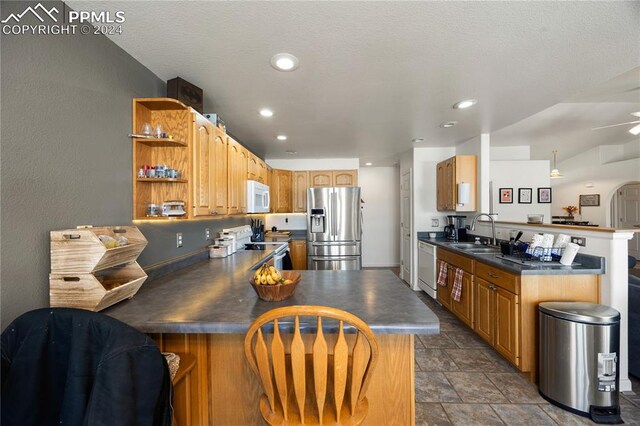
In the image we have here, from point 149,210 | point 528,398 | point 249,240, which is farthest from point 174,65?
point 528,398

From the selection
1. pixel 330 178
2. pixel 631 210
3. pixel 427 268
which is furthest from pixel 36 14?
pixel 631 210

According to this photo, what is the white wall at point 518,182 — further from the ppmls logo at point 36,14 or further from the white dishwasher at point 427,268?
the ppmls logo at point 36,14

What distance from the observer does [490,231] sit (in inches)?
135

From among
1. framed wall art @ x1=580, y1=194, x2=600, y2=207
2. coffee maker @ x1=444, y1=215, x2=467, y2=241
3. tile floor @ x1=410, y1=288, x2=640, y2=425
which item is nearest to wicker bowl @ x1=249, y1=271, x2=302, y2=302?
tile floor @ x1=410, y1=288, x2=640, y2=425

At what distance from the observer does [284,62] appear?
1752mm

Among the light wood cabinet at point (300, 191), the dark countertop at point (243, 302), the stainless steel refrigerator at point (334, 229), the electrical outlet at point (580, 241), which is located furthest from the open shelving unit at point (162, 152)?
the light wood cabinet at point (300, 191)

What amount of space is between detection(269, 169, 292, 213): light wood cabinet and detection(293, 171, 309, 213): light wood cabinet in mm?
111

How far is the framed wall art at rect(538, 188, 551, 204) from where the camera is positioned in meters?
4.52

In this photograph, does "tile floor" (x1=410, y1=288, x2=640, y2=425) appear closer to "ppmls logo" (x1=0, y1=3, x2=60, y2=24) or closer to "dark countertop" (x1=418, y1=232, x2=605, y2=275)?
"dark countertop" (x1=418, y1=232, x2=605, y2=275)

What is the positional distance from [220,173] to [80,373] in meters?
1.72

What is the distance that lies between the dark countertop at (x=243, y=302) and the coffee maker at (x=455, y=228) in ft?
8.82

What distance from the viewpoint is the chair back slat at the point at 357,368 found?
0.89 m

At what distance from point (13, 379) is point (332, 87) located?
225 centimetres

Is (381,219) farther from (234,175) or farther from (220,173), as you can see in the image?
(220,173)
